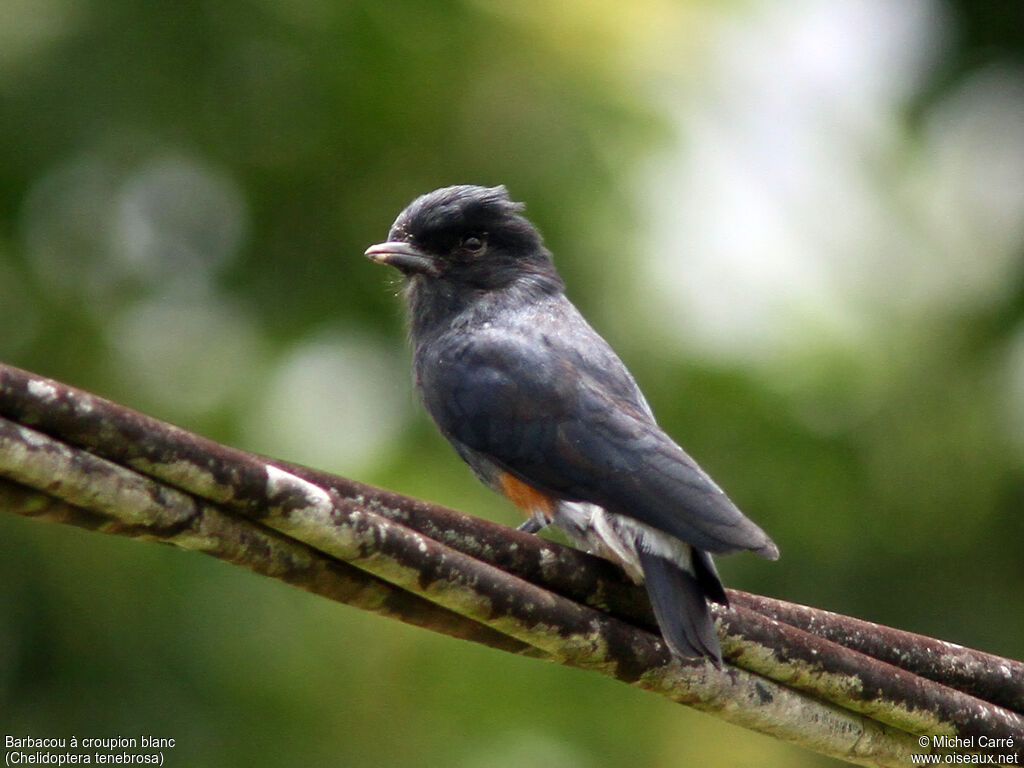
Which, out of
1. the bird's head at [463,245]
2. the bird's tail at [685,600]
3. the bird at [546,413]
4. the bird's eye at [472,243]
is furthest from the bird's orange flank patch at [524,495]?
the bird's eye at [472,243]

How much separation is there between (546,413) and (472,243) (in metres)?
1.24

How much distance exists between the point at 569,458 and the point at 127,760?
4729mm

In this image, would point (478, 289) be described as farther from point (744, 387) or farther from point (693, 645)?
point (744, 387)

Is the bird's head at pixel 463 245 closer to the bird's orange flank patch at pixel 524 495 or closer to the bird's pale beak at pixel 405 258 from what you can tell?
the bird's pale beak at pixel 405 258

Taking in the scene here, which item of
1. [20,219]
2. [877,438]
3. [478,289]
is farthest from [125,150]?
[877,438]

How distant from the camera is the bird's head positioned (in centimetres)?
568

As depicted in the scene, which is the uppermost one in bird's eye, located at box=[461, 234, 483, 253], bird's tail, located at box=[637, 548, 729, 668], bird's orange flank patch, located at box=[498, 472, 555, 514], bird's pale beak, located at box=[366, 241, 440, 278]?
bird's eye, located at box=[461, 234, 483, 253]

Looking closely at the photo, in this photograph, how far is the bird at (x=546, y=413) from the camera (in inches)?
161

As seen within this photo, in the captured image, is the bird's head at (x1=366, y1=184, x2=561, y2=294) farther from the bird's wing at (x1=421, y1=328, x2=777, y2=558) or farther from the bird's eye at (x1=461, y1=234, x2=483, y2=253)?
the bird's wing at (x1=421, y1=328, x2=777, y2=558)

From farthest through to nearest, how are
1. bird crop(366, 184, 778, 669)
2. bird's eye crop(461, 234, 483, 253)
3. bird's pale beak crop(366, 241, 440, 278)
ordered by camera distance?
1. bird's eye crop(461, 234, 483, 253)
2. bird's pale beak crop(366, 241, 440, 278)
3. bird crop(366, 184, 778, 669)

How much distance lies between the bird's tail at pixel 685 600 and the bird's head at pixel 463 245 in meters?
1.81

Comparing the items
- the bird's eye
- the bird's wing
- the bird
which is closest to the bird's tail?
the bird

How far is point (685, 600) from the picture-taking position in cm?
391

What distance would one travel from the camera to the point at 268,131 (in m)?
9.94
